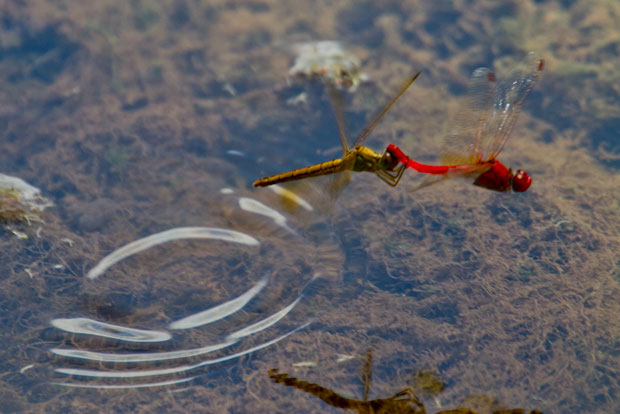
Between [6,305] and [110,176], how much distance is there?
1217mm

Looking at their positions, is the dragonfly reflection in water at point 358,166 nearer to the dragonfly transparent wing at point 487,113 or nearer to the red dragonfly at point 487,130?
the red dragonfly at point 487,130

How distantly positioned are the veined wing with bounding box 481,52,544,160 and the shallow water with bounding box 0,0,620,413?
59cm

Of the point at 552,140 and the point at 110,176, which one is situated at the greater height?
the point at 552,140

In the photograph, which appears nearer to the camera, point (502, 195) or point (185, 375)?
point (185, 375)

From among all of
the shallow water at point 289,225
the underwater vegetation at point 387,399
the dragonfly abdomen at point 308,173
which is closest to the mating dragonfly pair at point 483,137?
the dragonfly abdomen at point 308,173

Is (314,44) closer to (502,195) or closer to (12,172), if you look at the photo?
(502,195)

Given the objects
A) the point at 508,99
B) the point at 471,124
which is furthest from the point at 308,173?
the point at 508,99

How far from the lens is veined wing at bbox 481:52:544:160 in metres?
3.39

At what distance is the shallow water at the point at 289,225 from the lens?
309cm

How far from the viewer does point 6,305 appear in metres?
3.44

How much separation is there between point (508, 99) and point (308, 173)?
4.17ft

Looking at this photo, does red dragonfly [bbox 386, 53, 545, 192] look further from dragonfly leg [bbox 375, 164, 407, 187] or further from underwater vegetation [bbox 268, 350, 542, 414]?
underwater vegetation [bbox 268, 350, 542, 414]

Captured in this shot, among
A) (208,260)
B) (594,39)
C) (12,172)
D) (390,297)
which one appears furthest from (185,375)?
(594,39)

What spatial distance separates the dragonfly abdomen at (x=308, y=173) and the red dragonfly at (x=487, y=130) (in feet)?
1.22
